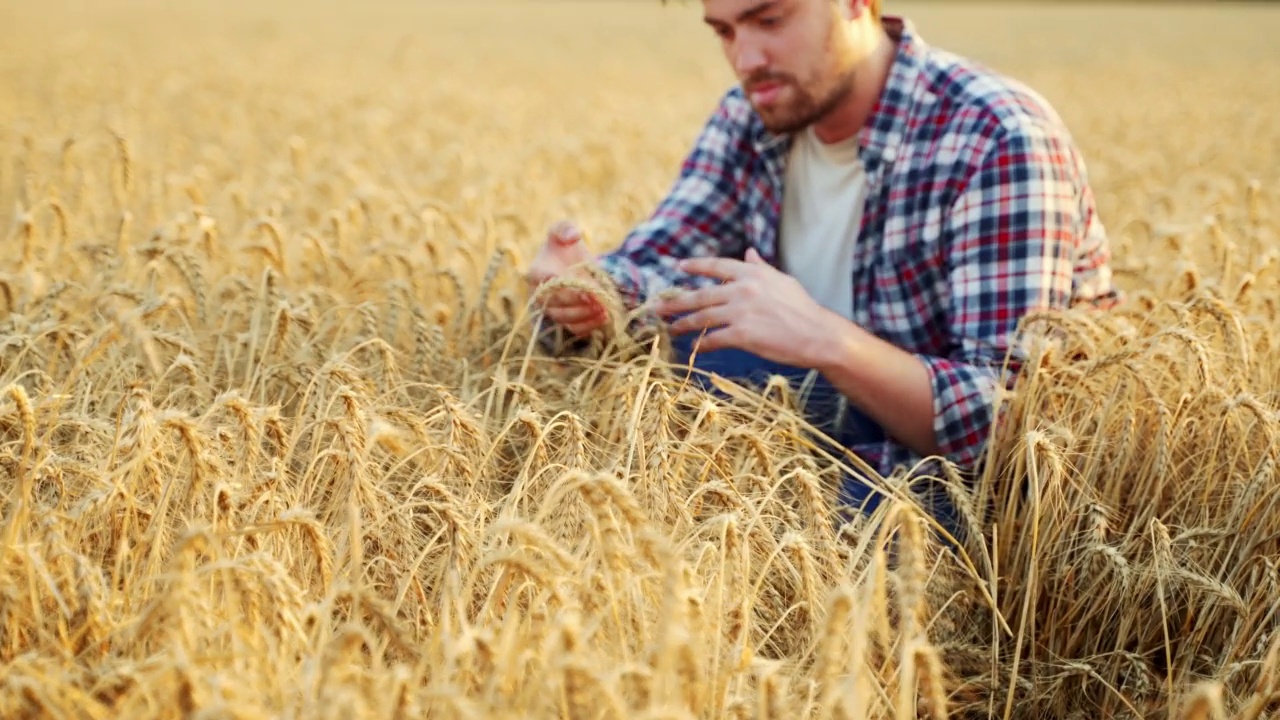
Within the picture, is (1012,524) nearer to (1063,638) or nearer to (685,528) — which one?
(1063,638)

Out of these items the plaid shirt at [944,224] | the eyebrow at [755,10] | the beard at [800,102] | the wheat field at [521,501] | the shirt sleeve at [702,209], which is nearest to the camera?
the wheat field at [521,501]

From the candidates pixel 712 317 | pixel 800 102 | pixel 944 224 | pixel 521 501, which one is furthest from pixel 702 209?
pixel 521 501

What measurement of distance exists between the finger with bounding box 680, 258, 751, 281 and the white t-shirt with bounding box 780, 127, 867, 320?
593 millimetres

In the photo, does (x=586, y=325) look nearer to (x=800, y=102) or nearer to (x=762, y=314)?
(x=762, y=314)

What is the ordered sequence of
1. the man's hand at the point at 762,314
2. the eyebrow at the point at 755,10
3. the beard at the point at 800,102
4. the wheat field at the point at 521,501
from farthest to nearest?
1. the beard at the point at 800,102
2. the eyebrow at the point at 755,10
3. the man's hand at the point at 762,314
4. the wheat field at the point at 521,501

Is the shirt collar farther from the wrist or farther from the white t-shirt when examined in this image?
the wrist

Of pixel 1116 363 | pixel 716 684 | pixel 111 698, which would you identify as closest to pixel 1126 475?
pixel 1116 363

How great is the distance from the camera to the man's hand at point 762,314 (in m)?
2.54

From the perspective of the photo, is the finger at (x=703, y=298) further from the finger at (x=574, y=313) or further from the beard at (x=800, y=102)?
the beard at (x=800, y=102)

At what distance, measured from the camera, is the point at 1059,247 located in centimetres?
274

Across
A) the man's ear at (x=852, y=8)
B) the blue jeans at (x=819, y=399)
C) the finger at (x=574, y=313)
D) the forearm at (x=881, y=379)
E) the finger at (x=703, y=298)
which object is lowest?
the blue jeans at (x=819, y=399)

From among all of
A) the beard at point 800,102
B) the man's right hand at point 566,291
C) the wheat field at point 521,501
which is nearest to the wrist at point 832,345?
the wheat field at point 521,501

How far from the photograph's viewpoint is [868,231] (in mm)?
3018

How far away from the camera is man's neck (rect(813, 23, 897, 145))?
9.90 ft
